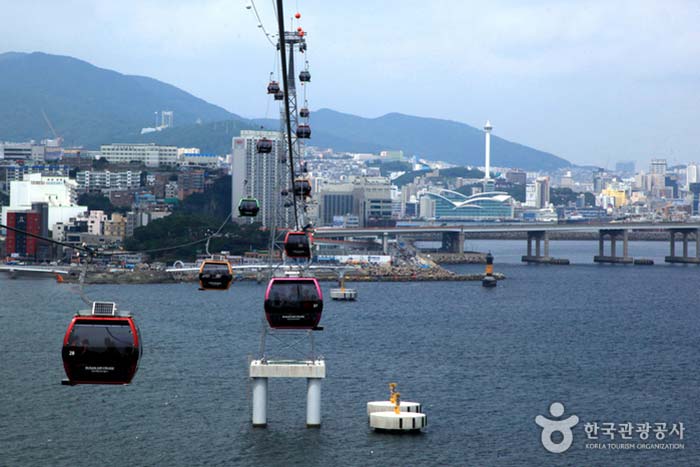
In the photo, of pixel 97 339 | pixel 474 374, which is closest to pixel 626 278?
pixel 474 374

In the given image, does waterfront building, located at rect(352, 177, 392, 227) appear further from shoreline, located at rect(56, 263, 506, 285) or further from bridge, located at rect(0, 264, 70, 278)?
bridge, located at rect(0, 264, 70, 278)

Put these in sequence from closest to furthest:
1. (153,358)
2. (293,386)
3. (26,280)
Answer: (293,386), (153,358), (26,280)

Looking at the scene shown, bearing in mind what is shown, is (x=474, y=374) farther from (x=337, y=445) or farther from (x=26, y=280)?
(x=26, y=280)

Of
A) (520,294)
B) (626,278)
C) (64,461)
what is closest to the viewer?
(64,461)

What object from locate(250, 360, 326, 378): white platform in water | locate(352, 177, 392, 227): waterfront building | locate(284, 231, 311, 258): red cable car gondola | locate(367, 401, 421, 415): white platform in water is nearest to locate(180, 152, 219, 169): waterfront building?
locate(352, 177, 392, 227): waterfront building

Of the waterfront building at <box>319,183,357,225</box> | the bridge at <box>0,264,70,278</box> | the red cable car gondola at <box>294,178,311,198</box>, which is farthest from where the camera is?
the waterfront building at <box>319,183,357,225</box>

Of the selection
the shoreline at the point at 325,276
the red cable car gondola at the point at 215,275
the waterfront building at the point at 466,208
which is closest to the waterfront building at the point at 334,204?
the waterfront building at the point at 466,208

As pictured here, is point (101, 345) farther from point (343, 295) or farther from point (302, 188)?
point (343, 295)
